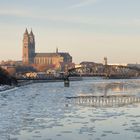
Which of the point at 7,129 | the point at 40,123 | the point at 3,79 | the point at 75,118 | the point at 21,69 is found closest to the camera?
the point at 7,129

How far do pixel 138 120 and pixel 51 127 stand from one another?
5.47 m

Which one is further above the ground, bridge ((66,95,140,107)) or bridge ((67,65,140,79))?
bridge ((67,65,140,79))

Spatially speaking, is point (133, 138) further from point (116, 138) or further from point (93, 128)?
point (93, 128)

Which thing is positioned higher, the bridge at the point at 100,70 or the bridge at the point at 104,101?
the bridge at the point at 100,70

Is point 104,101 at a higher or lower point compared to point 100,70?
lower

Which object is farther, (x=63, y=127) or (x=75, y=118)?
(x=75, y=118)

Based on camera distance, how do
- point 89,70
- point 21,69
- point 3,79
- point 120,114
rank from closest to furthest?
point 120,114
point 3,79
point 89,70
point 21,69

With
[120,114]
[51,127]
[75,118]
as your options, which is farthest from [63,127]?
[120,114]

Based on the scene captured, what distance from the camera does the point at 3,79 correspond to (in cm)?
9406

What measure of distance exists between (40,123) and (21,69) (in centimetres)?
16403

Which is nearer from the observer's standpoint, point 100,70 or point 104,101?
point 104,101

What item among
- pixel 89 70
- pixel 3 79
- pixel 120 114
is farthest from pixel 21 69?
pixel 120 114

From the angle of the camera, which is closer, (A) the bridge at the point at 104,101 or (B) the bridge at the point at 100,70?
(A) the bridge at the point at 104,101

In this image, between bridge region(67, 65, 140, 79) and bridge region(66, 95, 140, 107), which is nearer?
bridge region(66, 95, 140, 107)
